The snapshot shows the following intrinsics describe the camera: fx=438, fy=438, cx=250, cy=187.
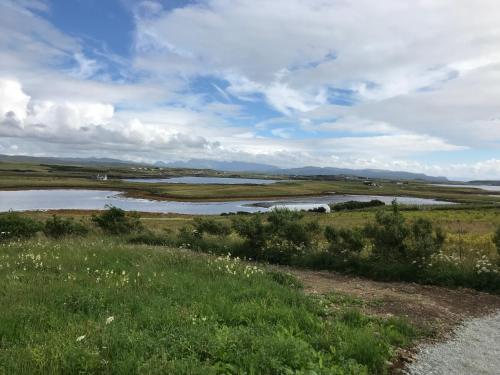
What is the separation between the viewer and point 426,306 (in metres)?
9.93

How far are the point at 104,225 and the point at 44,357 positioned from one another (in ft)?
65.5

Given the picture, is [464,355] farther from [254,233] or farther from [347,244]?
[254,233]

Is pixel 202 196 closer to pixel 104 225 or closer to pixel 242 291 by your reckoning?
pixel 104 225

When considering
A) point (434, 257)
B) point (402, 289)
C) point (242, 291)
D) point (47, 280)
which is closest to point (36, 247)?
point (47, 280)

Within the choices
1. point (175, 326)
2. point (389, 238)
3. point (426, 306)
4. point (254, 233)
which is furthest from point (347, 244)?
point (175, 326)

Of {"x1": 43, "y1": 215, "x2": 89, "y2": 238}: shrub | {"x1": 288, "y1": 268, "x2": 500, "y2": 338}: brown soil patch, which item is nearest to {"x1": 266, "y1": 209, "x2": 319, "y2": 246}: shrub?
{"x1": 288, "y1": 268, "x2": 500, "y2": 338}: brown soil patch

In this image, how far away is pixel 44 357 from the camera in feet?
16.4

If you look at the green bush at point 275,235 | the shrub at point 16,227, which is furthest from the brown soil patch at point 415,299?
the shrub at point 16,227

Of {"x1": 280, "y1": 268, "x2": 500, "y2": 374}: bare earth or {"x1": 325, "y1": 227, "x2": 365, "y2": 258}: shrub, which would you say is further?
{"x1": 325, "y1": 227, "x2": 365, "y2": 258}: shrub

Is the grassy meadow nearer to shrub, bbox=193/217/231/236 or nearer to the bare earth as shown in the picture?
the bare earth

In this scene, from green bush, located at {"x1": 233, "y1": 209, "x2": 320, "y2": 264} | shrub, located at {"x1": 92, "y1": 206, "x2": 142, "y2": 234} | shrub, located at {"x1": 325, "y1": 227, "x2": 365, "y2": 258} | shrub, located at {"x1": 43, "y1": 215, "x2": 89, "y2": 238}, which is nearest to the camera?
shrub, located at {"x1": 325, "y1": 227, "x2": 365, "y2": 258}

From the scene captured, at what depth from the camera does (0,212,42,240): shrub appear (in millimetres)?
20469

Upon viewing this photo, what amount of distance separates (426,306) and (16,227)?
18.6 metres

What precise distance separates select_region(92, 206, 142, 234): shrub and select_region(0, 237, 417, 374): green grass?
1308 cm
